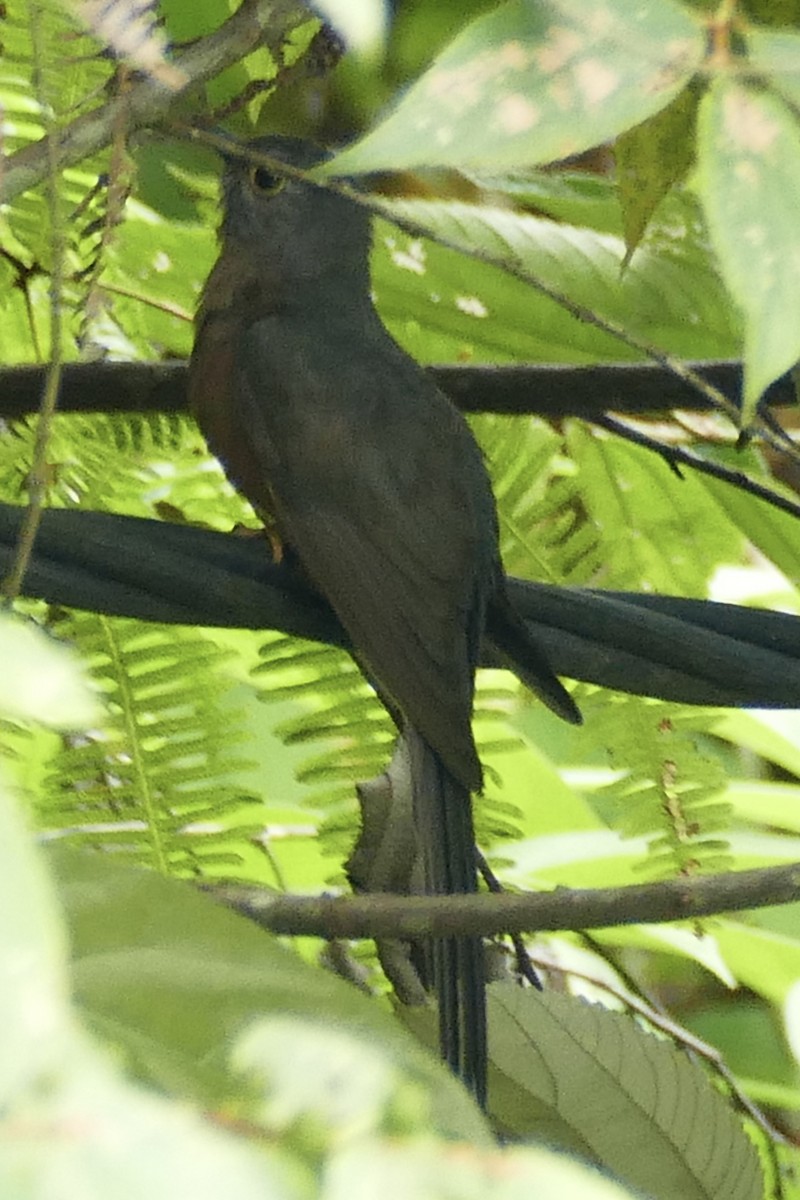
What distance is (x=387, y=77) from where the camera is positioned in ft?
3.16

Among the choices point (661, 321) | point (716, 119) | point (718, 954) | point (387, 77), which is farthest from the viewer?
point (718, 954)

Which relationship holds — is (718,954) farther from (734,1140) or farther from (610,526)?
(734,1140)

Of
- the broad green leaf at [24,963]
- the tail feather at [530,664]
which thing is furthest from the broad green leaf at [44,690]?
the tail feather at [530,664]

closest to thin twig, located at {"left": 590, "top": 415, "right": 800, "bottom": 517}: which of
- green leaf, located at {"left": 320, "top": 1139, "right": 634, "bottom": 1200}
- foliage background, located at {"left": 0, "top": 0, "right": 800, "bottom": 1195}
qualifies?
foliage background, located at {"left": 0, "top": 0, "right": 800, "bottom": 1195}

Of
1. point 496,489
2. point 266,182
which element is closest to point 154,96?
point 496,489

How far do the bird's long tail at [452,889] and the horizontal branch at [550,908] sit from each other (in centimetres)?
15

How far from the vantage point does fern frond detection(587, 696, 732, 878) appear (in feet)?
3.88

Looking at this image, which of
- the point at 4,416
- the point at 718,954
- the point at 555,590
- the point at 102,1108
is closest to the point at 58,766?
the point at 4,416

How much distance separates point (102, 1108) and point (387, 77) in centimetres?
81

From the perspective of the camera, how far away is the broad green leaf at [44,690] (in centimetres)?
28

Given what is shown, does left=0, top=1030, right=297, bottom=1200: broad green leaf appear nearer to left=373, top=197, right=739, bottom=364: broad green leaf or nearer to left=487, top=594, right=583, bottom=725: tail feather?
left=487, top=594, right=583, bottom=725: tail feather

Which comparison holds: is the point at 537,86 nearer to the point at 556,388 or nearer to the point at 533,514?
the point at 556,388

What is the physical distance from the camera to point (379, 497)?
1.15 meters

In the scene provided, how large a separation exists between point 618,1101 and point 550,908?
205 millimetres
